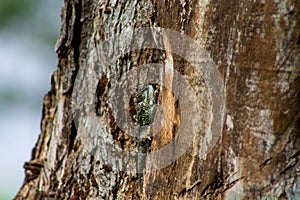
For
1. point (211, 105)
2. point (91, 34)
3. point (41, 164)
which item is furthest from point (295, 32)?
point (41, 164)

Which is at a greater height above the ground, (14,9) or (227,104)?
(14,9)

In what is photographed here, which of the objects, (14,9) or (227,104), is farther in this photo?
(14,9)

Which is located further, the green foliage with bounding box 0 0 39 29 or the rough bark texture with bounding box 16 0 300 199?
the green foliage with bounding box 0 0 39 29

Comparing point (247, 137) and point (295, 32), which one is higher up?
point (295, 32)

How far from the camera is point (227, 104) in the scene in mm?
721

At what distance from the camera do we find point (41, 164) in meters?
1.18

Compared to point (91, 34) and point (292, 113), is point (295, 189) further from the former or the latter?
point (91, 34)

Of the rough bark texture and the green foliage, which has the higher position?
the green foliage

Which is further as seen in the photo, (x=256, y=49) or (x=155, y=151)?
(x=155, y=151)

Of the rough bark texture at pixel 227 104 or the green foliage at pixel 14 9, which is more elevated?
the green foliage at pixel 14 9

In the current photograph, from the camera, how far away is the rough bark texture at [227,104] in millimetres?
685

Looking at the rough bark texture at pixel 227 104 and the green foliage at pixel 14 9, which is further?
the green foliage at pixel 14 9

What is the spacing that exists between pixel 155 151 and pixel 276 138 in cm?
23

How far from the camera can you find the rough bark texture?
0.69 m
